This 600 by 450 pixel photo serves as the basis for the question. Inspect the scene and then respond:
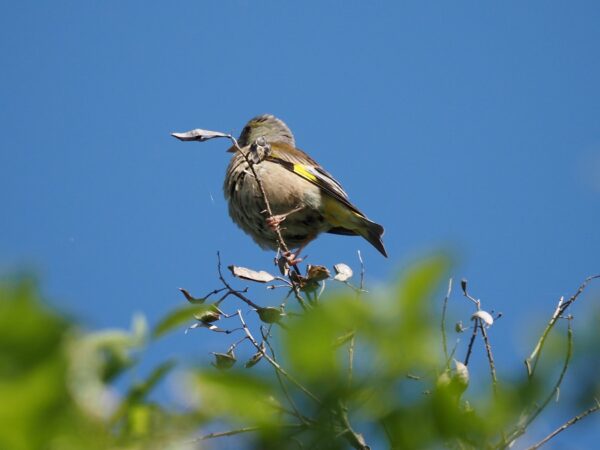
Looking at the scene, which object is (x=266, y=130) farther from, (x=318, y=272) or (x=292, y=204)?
(x=318, y=272)

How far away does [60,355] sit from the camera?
0.91 metres

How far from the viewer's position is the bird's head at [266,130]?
1035 centimetres

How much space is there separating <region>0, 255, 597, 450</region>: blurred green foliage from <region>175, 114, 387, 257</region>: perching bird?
21.7ft

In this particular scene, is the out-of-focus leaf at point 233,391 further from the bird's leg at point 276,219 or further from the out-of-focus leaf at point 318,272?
the bird's leg at point 276,219

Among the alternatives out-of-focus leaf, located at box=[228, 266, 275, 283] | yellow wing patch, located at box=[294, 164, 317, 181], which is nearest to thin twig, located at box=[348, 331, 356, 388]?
out-of-focus leaf, located at box=[228, 266, 275, 283]

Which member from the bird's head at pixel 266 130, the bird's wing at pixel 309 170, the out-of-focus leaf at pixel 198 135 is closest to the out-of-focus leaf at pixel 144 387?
the out-of-focus leaf at pixel 198 135

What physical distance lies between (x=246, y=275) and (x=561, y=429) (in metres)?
2.40

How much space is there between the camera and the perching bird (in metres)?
7.98

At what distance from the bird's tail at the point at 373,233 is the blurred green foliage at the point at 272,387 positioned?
7.11 m

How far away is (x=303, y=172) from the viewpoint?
27.7 feet

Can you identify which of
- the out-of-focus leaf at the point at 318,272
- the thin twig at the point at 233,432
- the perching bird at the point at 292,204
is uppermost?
the perching bird at the point at 292,204

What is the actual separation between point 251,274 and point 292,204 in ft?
10.2

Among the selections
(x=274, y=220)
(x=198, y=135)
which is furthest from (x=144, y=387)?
(x=274, y=220)

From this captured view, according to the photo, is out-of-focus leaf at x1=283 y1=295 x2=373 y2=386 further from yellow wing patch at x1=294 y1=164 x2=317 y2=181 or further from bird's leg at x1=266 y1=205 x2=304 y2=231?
yellow wing patch at x1=294 y1=164 x2=317 y2=181
